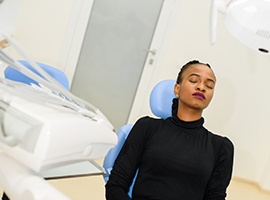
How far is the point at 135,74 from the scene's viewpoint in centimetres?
307

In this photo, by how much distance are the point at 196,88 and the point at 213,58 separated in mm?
1699

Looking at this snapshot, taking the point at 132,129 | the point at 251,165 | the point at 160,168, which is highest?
the point at 132,129

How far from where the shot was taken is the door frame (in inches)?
115

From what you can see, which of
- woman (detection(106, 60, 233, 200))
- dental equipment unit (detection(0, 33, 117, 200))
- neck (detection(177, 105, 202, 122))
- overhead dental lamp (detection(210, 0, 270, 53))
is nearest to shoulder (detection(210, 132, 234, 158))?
woman (detection(106, 60, 233, 200))

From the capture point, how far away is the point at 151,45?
3000 millimetres

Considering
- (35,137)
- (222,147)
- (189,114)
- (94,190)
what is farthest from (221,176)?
(94,190)

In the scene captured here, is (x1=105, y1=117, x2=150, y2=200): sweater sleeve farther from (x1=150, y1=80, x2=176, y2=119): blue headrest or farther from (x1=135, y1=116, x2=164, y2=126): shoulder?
(x1=150, y1=80, x2=176, y2=119): blue headrest

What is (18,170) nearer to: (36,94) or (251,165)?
(36,94)

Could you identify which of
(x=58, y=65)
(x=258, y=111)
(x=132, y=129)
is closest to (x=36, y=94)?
(x=132, y=129)

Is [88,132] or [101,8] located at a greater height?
[101,8]

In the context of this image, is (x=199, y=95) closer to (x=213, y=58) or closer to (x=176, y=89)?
(x=176, y=89)

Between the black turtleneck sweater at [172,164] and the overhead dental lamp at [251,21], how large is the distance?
0.52 m

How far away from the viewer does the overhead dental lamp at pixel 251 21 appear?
92cm

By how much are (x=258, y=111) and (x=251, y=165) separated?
534mm
